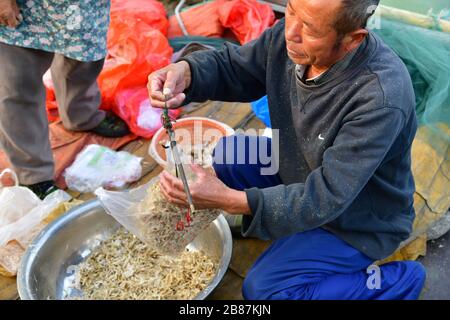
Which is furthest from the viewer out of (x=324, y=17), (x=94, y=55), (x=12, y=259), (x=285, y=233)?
(x=94, y=55)

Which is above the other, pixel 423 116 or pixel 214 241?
pixel 423 116

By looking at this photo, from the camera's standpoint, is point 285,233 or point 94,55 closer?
point 285,233

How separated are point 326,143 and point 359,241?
1.64ft

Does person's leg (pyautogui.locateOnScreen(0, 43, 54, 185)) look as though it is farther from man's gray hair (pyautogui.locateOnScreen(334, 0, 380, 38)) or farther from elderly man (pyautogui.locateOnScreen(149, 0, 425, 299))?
man's gray hair (pyautogui.locateOnScreen(334, 0, 380, 38))

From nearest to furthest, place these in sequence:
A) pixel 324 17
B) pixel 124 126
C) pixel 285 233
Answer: pixel 324 17 → pixel 285 233 → pixel 124 126

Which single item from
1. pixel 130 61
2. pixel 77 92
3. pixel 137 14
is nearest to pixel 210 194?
pixel 77 92

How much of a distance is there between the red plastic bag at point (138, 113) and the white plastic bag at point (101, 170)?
242mm

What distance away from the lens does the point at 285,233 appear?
1.76m

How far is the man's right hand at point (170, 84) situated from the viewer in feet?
6.32

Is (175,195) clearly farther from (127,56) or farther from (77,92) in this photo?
(127,56)

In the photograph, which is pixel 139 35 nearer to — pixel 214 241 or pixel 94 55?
pixel 94 55

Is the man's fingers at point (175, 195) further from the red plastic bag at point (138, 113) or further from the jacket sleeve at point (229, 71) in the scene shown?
the red plastic bag at point (138, 113)

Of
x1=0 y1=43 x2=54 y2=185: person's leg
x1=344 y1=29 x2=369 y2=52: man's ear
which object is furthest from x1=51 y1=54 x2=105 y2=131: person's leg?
x1=344 y1=29 x2=369 y2=52: man's ear
